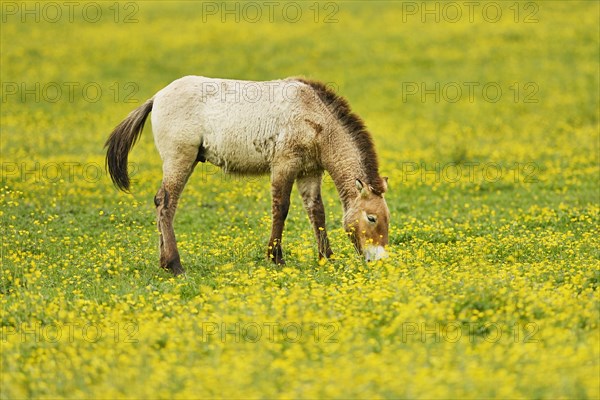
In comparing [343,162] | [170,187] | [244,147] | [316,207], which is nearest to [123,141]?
[170,187]

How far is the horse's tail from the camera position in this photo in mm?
12789

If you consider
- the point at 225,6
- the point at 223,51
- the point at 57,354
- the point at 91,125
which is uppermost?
the point at 225,6

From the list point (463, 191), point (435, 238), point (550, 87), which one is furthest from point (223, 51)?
point (435, 238)

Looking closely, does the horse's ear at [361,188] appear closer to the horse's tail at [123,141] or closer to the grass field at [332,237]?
the grass field at [332,237]

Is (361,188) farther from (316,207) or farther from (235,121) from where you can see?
(235,121)

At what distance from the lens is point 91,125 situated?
25.8 meters

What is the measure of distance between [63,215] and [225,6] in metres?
27.8

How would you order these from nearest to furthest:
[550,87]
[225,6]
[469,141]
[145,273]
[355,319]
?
[355,319] < [145,273] < [469,141] < [550,87] < [225,6]

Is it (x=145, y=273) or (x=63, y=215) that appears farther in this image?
(x=63, y=215)

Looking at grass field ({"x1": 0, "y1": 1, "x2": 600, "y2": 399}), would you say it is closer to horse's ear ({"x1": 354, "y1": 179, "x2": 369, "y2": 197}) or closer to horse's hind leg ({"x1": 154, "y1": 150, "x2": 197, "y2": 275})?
horse's hind leg ({"x1": 154, "y1": 150, "x2": 197, "y2": 275})

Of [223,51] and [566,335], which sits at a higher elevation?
[223,51]

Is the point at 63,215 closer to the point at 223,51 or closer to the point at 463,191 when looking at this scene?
the point at 463,191

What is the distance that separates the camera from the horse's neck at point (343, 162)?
38.6 feet

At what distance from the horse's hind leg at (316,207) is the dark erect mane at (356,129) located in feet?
3.08
